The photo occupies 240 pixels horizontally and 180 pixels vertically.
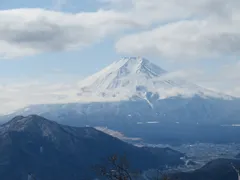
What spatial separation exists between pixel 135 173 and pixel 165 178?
12.2 ft

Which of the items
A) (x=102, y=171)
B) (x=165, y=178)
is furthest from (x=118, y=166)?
(x=165, y=178)

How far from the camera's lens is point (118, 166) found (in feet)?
118

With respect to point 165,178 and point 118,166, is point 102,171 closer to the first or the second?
point 118,166

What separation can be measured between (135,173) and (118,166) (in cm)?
499

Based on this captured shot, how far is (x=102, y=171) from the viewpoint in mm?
36312

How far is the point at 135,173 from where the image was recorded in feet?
133

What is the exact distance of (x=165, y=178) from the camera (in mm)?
37531

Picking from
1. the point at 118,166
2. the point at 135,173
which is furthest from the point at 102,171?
the point at 135,173

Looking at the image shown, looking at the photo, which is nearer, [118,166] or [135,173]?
[118,166]

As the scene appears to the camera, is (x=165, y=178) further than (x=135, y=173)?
No

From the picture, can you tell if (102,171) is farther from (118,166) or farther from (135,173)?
(135,173)

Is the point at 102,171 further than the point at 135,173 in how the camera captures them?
No
